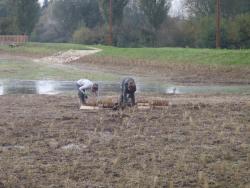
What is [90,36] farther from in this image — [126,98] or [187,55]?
[126,98]

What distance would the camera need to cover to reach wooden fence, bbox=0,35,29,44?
6819 cm

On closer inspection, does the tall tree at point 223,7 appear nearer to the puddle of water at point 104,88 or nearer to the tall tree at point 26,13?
the tall tree at point 26,13

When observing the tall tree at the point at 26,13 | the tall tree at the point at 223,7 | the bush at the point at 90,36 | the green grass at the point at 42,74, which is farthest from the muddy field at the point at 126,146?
the tall tree at the point at 26,13

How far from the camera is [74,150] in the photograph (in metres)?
11.4

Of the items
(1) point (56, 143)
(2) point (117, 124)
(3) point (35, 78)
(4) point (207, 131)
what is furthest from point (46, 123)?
(3) point (35, 78)

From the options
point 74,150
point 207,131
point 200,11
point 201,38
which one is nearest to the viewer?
point 74,150

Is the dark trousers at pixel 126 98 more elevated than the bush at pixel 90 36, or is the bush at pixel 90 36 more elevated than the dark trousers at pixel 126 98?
the bush at pixel 90 36

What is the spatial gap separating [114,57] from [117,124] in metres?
31.1

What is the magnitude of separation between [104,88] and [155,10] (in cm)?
3852

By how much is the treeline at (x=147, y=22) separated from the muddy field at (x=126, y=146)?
33.6m

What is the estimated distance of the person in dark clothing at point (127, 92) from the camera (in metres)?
17.0

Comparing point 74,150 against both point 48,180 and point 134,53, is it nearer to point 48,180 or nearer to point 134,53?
point 48,180

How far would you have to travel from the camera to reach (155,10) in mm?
63062

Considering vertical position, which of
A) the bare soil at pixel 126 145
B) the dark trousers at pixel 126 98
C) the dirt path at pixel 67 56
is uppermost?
the dirt path at pixel 67 56
